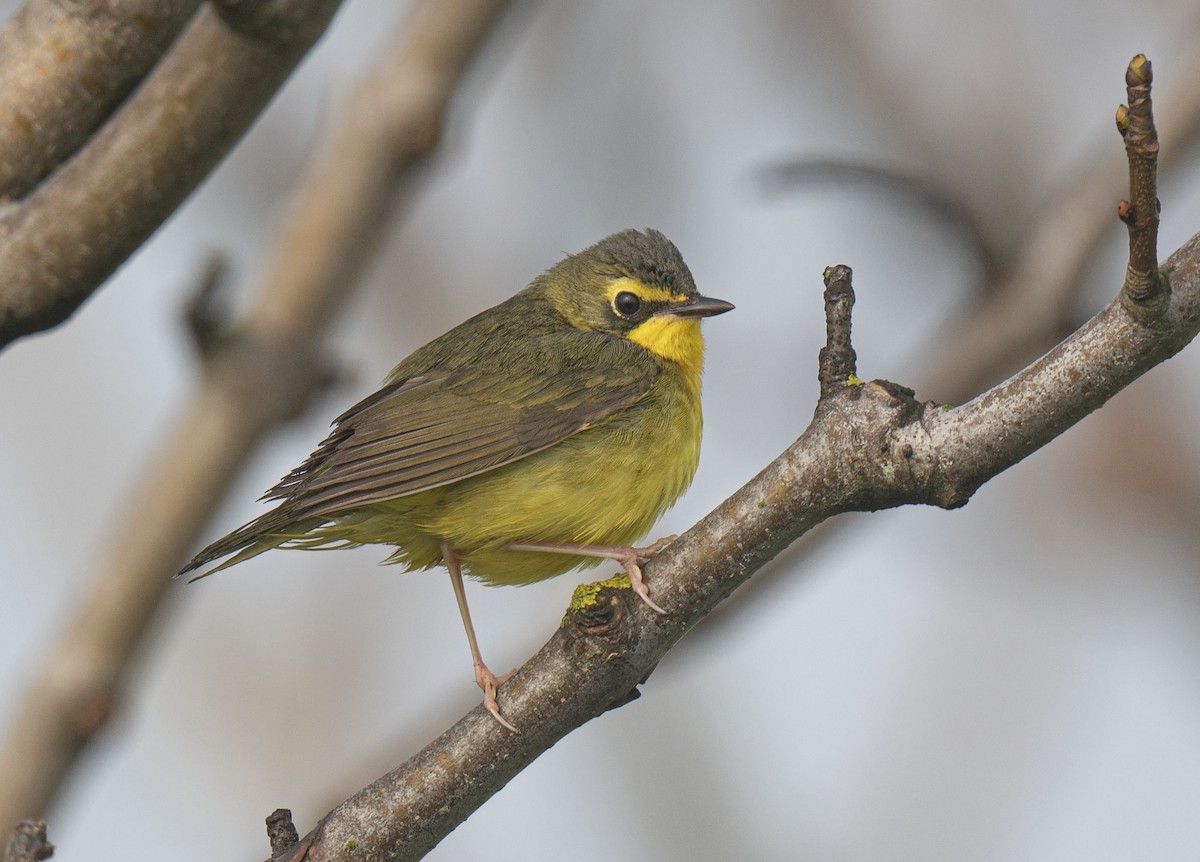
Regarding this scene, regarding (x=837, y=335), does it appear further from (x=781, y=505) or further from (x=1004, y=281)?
(x=1004, y=281)

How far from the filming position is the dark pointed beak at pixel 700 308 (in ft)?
20.1

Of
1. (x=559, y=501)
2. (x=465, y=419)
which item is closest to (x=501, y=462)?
(x=559, y=501)

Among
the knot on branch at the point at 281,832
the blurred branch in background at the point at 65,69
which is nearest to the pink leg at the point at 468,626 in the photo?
the knot on branch at the point at 281,832

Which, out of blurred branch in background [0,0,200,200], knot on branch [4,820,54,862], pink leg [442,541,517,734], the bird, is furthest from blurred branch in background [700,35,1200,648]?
knot on branch [4,820,54,862]

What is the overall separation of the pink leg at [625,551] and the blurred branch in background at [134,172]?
1.71 metres

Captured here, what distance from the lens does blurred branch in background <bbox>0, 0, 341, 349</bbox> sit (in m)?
3.66

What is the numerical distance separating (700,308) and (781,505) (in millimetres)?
3150

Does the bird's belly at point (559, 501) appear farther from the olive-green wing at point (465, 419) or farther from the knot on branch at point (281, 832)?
the knot on branch at point (281, 832)

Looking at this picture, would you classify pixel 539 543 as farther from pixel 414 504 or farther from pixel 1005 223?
pixel 1005 223

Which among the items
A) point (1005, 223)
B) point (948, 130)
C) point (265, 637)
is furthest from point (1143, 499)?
point (265, 637)

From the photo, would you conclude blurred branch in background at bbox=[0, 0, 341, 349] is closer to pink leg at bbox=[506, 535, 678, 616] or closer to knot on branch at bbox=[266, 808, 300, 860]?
knot on branch at bbox=[266, 808, 300, 860]

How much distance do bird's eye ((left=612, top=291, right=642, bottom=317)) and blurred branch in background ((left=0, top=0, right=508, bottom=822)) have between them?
123 cm

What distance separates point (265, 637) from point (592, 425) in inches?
275

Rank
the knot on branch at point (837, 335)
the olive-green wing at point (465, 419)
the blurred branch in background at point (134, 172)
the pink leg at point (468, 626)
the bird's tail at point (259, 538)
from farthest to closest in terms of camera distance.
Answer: the olive-green wing at point (465, 419), the bird's tail at point (259, 538), the pink leg at point (468, 626), the blurred branch in background at point (134, 172), the knot on branch at point (837, 335)
